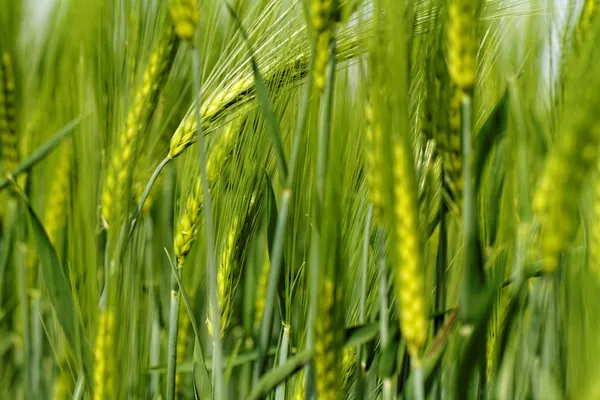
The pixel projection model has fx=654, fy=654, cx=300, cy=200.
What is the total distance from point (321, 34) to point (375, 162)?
0.10 meters

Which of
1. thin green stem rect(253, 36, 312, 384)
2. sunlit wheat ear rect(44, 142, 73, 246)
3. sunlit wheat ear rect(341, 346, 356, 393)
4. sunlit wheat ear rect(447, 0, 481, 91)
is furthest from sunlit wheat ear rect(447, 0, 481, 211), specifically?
sunlit wheat ear rect(44, 142, 73, 246)

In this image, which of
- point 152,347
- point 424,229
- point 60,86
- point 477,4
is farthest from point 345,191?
point 60,86

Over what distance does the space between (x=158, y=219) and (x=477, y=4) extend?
0.81 meters

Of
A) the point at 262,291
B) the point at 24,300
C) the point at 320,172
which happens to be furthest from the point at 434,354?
the point at 24,300

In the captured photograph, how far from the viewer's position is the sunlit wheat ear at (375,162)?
0.40 meters

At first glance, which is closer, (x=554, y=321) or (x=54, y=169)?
(x=554, y=321)

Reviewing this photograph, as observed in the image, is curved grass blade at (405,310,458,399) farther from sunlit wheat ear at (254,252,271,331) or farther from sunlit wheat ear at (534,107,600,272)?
sunlit wheat ear at (254,252,271,331)

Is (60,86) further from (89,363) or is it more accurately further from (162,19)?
(89,363)

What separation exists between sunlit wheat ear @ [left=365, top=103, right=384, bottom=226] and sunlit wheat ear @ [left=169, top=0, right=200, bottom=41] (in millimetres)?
137

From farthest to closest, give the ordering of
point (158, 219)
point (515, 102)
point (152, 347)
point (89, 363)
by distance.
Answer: point (158, 219) < point (152, 347) < point (89, 363) < point (515, 102)

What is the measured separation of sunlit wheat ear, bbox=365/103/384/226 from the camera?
0.40m

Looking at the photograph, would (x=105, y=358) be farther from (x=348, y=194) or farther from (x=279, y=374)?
(x=348, y=194)

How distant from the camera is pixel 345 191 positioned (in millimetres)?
529

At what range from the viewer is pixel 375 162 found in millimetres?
424
